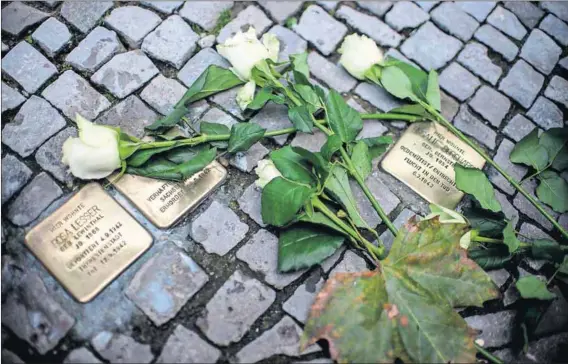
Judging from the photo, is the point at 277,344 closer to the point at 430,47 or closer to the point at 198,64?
the point at 198,64

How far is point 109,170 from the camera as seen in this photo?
5.74 feet

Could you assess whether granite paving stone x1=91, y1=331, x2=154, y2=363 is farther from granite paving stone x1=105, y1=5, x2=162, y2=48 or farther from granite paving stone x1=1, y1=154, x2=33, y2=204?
granite paving stone x1=105, y1=5, x2=162, y2=48

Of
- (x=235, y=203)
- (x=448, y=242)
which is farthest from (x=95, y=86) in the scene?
(x=448, y=242)

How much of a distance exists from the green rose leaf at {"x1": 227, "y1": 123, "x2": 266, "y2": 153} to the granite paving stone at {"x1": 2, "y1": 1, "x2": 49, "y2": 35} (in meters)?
1.08

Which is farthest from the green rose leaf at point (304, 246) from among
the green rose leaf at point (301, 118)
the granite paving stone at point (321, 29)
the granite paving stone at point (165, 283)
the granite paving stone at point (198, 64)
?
the granite paving stone at point (321, 29)

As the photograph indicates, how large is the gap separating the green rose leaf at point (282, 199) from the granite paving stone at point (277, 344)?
0.37 metres

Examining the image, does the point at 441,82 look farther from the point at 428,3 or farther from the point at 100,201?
the point at 100,201

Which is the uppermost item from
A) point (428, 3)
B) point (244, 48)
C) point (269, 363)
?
point (428, 3)

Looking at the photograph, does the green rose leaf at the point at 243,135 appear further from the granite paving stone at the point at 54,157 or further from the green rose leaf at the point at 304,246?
the granite paving stone at the point at 54,157

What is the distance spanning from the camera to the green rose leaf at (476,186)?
1.79m

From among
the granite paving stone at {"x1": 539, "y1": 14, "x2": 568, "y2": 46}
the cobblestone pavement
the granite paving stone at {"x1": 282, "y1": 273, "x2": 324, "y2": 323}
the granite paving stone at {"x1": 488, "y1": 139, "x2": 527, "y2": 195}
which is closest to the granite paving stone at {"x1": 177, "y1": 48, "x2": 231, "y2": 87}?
the cobblestone pavement

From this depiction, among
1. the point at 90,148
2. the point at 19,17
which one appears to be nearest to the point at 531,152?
the point at 90,148

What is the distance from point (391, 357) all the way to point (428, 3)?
179 centimetres

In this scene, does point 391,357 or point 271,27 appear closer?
point 391,357
